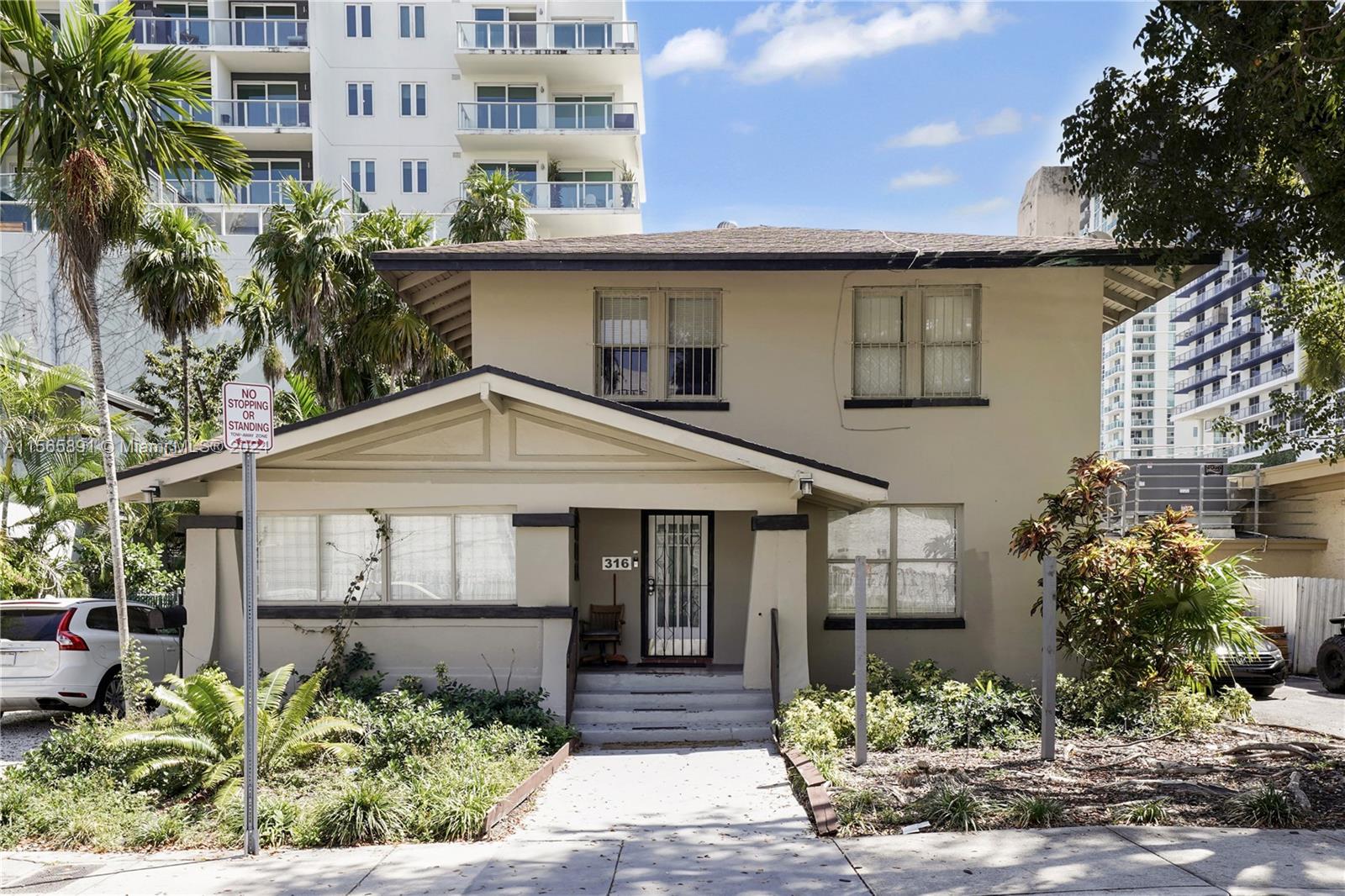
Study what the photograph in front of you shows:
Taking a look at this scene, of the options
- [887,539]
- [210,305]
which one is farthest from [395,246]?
[887,539]

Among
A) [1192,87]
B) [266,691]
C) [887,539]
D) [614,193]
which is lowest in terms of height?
[266,691]

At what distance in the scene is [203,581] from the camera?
41.1 feet

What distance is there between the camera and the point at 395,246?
22.2 metres

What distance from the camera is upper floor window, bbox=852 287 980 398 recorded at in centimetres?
1457

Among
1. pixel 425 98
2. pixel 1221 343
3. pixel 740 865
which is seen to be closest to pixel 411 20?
pixel 425 98

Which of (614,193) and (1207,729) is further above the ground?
(614,193)

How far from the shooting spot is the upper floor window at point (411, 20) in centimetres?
4472

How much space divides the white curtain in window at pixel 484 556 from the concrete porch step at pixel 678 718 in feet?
5.95

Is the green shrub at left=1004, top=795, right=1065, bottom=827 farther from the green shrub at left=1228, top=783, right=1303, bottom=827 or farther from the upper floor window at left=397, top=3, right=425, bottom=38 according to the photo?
the upper floor window at left=397, top=3, right=425, bottom=38

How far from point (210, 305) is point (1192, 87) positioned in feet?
49.5

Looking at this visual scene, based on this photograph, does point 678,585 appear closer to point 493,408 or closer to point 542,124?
point 493,408

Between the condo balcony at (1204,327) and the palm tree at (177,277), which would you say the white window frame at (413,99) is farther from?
the condo balcony at (1204,327)

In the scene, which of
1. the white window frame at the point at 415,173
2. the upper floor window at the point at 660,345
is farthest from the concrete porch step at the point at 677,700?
the white window frame at the point at 415,173

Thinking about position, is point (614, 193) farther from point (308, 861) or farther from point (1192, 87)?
point (308, 861)
